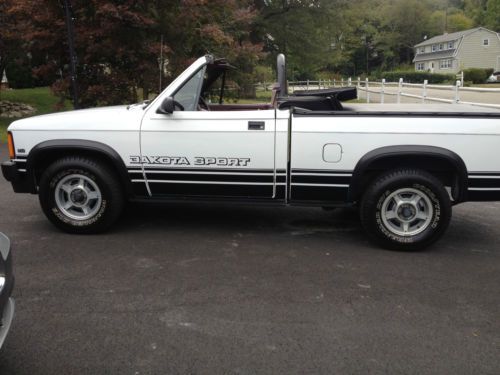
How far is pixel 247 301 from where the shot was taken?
3654 mm

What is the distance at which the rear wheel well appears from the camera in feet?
15.0

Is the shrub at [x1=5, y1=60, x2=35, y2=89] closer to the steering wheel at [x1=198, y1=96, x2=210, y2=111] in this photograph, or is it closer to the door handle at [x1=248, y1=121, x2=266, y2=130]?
the steering wheel at [x1=198, y1=96, x2=210, y2=111]

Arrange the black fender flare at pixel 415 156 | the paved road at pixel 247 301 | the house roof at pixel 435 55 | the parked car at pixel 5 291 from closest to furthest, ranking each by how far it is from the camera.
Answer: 1. the parked car at pixel 5 291
2. the paved road at pixel 247 301
3. the black fender flare at pixel 415 156
4. the house roof at pixel 435 55

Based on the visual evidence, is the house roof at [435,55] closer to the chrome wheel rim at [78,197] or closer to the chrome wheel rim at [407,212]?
the chrome wheel rim at [407,212]

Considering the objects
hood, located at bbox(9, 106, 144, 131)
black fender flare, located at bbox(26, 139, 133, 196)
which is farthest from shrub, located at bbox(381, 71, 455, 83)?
black fender flare, located at bbox(26, 139, 133, 196)

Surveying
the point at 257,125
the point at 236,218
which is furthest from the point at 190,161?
the point at 236,218

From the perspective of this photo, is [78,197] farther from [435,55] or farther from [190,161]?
[435,55]

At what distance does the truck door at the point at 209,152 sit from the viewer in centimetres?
466

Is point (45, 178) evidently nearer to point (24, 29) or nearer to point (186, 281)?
point (186, 281)

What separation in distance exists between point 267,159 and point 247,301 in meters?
1.47

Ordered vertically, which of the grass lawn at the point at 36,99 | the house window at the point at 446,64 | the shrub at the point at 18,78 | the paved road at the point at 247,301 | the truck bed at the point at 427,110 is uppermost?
the house window at the point at 446,64

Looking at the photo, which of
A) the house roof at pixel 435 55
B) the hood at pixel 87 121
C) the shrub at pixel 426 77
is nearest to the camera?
the hood at pixel 87 121

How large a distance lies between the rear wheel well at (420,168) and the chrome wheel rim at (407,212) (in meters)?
0.24

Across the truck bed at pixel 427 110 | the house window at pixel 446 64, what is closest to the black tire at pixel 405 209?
the truck bed at pixel 427 110
